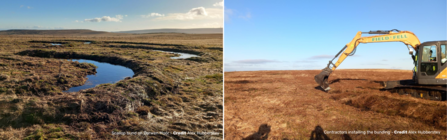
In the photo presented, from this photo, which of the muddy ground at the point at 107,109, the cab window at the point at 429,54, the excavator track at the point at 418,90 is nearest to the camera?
the muddy ground at the point at 107,109

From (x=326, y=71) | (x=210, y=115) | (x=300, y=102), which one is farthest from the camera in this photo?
(x=326, y=71)

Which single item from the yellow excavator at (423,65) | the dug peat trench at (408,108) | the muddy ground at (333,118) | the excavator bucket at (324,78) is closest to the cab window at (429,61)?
the yellow excavator at (423,65)

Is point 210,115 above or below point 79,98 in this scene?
below

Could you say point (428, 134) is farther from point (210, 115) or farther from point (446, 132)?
point (210, 115)

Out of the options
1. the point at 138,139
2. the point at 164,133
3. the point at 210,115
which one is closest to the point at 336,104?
the point at 210,115

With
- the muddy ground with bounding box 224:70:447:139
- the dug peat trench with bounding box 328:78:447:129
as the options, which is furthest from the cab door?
the muddy ground with bounding box 224:70:447:139

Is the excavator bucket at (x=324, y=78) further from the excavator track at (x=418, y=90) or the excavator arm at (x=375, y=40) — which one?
the excavator track at (x=418, y=90)
